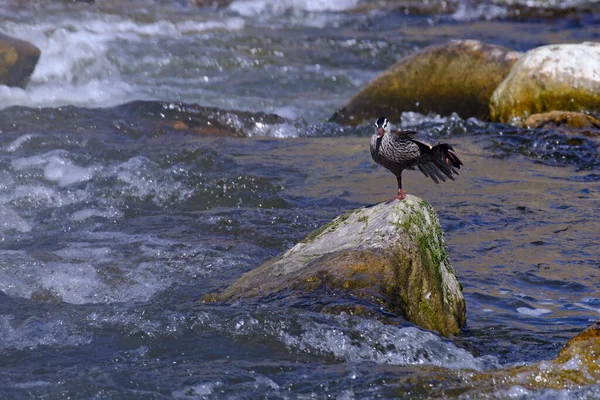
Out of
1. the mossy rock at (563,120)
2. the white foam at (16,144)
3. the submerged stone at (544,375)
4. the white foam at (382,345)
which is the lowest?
the white foam at (16,144)

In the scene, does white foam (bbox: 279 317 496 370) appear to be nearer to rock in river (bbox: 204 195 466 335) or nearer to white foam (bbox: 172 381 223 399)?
rock in river (bbox: 204 195 466 335)

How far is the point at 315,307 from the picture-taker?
4.00m

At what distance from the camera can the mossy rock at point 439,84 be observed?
9188 mm

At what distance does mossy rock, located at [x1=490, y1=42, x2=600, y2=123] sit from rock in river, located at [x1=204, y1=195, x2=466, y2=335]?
14.8 ft

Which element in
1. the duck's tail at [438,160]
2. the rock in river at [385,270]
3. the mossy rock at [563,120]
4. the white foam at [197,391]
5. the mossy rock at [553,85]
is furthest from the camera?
the mossy rock at [553,85]

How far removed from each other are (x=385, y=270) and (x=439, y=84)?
5.62 metres

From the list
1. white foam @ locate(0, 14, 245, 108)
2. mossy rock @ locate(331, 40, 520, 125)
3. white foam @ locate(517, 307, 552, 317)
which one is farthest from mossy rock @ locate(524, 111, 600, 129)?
white foam @ locate(0, 14, 245, 108)

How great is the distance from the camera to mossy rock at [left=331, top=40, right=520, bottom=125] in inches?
362

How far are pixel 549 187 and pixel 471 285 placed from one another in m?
2.16

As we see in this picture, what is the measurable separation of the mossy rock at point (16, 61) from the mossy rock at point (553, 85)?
5393 millimetres

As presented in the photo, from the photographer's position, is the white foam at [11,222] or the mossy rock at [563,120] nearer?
the white foam at [11,222]

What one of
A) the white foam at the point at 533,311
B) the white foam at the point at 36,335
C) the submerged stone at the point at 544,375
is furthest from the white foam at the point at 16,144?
the submerged stone at the point at 544,375

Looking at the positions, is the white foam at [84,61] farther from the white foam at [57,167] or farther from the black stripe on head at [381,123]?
the black stripe on head at [381,123]

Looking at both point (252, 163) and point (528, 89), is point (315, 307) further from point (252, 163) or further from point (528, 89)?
point (528, 89)
